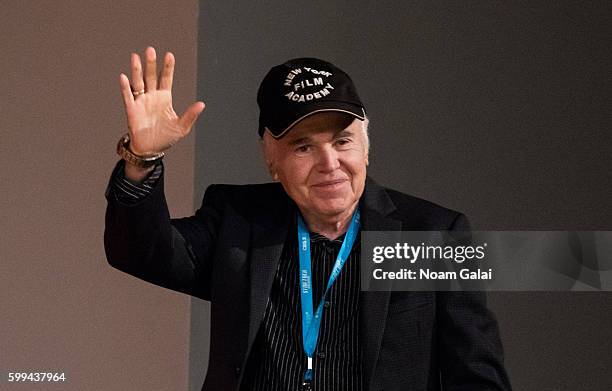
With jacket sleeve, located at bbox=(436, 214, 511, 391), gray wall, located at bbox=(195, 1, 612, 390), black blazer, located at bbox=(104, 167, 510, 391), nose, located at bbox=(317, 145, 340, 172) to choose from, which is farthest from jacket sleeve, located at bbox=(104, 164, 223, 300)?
gray wall, located at bbox=(195, 1, 612, 390)

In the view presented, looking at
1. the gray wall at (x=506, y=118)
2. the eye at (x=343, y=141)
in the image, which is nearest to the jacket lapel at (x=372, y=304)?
the eye at (x=343, y=141)

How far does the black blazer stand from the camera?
1514 mm

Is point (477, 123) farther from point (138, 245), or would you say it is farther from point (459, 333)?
point (138, 245)

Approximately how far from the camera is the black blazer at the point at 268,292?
151cm

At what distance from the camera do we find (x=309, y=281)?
158cm

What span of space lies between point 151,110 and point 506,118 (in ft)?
3.90

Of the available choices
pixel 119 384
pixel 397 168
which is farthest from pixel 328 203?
pixel 119 384

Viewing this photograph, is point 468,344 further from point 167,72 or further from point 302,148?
point 167,72

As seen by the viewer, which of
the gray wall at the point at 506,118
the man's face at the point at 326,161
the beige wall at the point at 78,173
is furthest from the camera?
the beige wall at the point at 78,173

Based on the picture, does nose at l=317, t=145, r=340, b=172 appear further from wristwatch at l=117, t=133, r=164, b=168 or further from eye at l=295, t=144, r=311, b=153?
wristwatch at l=117, t=133, r=164, b=168

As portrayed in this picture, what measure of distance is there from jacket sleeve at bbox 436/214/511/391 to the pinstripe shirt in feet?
0.45

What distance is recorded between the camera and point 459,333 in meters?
1.53

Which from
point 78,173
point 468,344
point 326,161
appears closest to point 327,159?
point 326,161

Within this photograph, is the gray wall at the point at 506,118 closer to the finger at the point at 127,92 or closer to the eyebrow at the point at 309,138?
the eyebrow at the point at 309,138
